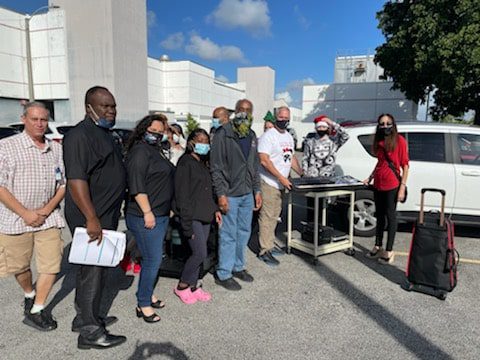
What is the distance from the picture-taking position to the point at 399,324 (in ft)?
10.6

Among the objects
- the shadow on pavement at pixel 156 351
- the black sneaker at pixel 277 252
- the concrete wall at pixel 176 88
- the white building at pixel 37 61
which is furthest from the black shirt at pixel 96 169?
the concrete wall at pixel 176 88

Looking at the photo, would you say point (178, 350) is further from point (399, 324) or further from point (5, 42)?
point (5, 42)

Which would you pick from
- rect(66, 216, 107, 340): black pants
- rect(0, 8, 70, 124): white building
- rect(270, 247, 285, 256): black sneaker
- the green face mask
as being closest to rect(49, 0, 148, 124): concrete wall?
rect(0, 8, 70, 124): white building

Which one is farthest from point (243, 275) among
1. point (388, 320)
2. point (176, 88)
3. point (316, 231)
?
point (176, 88)

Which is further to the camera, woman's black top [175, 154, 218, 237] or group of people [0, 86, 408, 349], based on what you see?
woman's black top [175, 154, 218, 237]

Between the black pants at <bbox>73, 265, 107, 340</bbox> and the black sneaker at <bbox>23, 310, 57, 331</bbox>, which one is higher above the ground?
the black pants at <bbox>73, 265, 107, 340</bbox>

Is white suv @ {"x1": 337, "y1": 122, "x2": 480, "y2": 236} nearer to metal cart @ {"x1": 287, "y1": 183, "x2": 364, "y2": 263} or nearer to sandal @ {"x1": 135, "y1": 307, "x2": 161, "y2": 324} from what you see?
metal cart @ {"x1": 287, "y1": 183, "x2": 364, "y2": 263}

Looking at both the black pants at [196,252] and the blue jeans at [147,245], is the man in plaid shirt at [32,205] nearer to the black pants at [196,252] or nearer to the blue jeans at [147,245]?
the blue jeans at [147,245]

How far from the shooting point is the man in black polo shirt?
2.54 meters

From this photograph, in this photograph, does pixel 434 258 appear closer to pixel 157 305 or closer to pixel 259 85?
pixel 157 305

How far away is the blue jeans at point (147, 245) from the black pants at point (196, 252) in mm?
451

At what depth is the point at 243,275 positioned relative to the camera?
13.7 ft

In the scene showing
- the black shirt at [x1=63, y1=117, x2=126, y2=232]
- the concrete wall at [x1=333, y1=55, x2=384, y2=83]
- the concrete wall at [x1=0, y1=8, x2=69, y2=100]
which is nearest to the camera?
the black shirt at [x1=63, y1=117, x2=126, y2=232]

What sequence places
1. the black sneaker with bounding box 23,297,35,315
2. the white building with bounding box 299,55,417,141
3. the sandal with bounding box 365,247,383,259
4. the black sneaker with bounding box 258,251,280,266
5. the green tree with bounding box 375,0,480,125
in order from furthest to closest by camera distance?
1. the white building with bounding box 299,55,417,141
2. the green tree with bounding box 375,0,480,125
3. the sandal with bounding box 365,247,383,259
4. the black sneaker with bounding box 258,251,280,266
5. the black sneaker with bounding box 23,297,35,315
